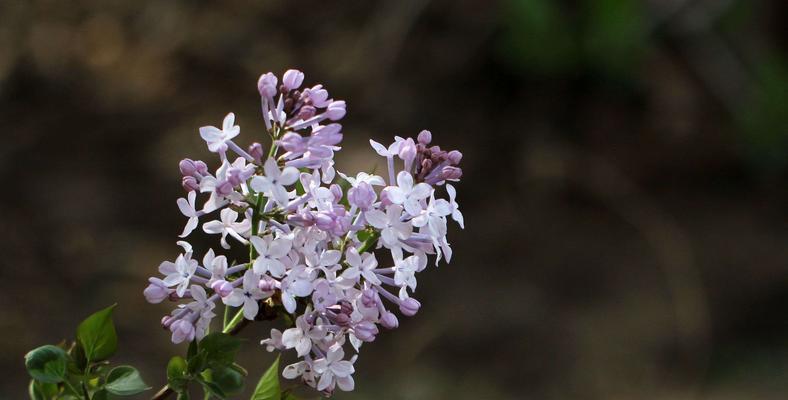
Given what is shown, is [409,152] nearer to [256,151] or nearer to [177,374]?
[256,151]

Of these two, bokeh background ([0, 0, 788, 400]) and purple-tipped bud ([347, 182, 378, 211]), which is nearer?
purple-tipped bud ([347, 182, 378, 211])

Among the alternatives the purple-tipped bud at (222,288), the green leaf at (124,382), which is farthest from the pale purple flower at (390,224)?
the green leaf at (124,382)

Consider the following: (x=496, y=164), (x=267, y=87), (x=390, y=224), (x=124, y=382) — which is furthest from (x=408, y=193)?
(x=496, y=164)

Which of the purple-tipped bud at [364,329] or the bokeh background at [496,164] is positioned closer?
the purple-tipped bud at [364,329]

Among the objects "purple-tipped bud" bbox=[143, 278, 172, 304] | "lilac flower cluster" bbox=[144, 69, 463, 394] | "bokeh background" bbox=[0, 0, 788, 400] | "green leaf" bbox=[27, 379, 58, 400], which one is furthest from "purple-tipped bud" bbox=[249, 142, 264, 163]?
"bokeh background" bbox=[0, 0, 788, 400]

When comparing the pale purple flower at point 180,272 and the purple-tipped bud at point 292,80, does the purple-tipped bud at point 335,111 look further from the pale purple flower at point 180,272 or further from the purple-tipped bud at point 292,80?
the pale purple flower at point 180,272

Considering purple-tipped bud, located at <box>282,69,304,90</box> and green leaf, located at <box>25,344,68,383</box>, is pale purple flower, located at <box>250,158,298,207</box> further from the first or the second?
green leaf, located at <box>25,344,68,383</box>
